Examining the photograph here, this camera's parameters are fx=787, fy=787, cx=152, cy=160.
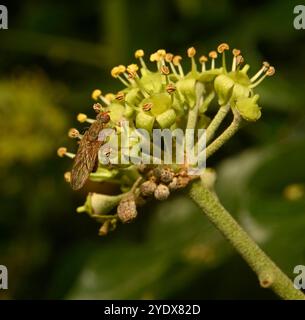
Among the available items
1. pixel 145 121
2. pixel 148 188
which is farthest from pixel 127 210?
pixel 145 121

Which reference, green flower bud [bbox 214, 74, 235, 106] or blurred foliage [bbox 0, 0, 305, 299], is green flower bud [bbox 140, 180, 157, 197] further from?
blurred foliage [bbox 0, 0, 305, 299]

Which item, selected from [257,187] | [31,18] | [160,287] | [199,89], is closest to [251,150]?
[257,187]

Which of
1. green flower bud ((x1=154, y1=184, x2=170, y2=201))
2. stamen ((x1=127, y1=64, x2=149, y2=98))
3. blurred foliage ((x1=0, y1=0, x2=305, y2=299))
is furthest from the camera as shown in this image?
blurred foliage ((x1=0, y1=0, x2=305, y2=299))

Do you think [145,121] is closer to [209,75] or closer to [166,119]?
[166,119]

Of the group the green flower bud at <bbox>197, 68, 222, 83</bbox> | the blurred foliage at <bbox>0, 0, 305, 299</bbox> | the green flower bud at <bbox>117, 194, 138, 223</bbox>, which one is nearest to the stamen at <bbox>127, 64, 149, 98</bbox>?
the green flower bud at <bbox>197, 68, 222, 83</bbox>

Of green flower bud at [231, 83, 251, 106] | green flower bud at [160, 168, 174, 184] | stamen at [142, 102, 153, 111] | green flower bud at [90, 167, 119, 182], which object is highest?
green flower bud at [231, 83, 251, 106]

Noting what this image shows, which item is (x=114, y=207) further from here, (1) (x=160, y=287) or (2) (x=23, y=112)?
(2) (x=23, y=112)

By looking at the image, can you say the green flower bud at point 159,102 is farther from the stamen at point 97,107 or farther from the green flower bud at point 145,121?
the stamen at point 97,107
